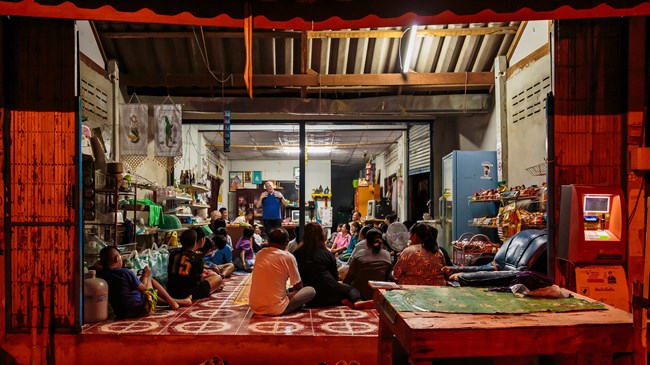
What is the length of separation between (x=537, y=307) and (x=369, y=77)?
6.52 meters

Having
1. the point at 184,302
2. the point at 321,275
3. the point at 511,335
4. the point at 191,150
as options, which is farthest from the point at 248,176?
the point at 511,335

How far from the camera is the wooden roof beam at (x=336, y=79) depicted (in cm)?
904

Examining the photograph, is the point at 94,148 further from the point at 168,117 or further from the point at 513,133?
the point at 513,133

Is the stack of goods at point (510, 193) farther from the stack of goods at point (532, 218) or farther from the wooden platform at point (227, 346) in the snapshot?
the wooden platform at point (227, 346)

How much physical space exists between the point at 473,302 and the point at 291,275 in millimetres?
2708

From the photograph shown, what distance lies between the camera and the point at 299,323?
523 cm

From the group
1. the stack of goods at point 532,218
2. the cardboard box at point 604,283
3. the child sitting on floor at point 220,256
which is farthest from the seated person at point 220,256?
the cardboard box at point 604,283

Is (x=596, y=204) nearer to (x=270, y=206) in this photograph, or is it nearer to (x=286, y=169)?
(x=270, y=206)

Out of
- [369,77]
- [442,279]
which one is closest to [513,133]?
[369,77]

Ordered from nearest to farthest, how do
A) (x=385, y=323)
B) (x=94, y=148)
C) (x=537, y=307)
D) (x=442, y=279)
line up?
1. (x=537, y=307)
2. (x=385, y=323)
3. (x=442, y=279)
4. (x=94, y=148)

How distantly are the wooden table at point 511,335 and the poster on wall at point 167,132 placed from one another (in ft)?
21.9

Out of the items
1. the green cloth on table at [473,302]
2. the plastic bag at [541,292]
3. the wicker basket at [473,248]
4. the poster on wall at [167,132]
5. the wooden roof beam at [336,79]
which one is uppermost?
the wooden roof beam at [336,79]

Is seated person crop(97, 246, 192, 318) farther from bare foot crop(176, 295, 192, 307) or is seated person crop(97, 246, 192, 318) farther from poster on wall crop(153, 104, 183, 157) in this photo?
poster on wall crop(153, 104, 183, 157)

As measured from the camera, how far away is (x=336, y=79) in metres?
9.02
